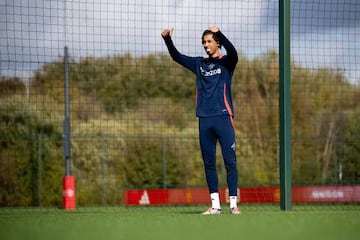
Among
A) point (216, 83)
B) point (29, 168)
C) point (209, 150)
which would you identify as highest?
point (216, 83)

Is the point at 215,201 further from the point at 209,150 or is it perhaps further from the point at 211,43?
the point at 211,43

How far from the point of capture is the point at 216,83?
7828 millimetres

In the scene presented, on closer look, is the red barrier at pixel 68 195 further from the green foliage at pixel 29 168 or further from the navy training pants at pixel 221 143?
the navy training pants at pixel 221 143

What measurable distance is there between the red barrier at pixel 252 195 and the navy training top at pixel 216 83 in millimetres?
12086

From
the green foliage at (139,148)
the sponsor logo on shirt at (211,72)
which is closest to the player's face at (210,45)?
the sponsor logo on shirt at (211,72)

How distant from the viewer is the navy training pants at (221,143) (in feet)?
25.7

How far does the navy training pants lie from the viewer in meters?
7.83

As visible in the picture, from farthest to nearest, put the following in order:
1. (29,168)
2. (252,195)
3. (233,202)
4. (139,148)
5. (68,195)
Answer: (139,148)
(29,168)
(252,195)
(68,195)
(233,202)

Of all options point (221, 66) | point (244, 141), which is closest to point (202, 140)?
point (221, 66)

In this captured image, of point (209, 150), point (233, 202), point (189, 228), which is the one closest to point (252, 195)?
point (209, 150)

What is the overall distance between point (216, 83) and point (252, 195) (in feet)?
41.9

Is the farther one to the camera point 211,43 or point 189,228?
point 211,43

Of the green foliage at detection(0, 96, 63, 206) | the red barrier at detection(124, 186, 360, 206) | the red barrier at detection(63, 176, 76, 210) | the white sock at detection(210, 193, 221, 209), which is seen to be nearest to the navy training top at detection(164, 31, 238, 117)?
the white sock at detection(210, 193, 221, 209)

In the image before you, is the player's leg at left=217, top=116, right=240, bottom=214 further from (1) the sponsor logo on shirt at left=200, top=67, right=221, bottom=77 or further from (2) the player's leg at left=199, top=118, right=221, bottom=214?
(1) the sponsor logo on shirt at left=200, top=67, right=221, bottom=77
